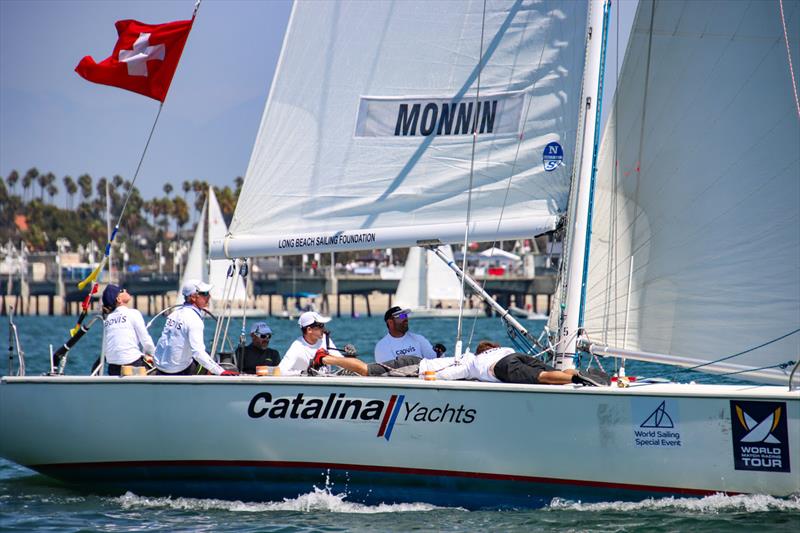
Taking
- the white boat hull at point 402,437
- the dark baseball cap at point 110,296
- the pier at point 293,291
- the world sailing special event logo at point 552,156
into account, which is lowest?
the white boat hull at point 402,437

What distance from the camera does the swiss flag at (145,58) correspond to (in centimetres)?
1162

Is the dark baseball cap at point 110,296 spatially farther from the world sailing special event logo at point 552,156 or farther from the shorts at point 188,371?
the world sailing special event logo at point 552,156

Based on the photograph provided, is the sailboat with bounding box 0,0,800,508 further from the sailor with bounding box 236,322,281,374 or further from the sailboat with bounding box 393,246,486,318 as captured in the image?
the sailboat with bounding box 393,246,486,318

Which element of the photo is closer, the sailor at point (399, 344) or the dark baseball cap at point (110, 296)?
the sailor at point (399, 344)

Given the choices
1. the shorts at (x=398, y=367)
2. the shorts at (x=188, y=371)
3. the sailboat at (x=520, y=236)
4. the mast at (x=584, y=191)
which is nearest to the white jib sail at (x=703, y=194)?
the sailboat at (x=520, y=236)

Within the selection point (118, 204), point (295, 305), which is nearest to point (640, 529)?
point (295, 305)

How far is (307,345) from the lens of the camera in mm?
10625

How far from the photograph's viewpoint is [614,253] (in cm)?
1083

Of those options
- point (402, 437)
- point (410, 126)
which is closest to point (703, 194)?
point (410, 126)

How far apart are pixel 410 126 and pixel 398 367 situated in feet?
8.07

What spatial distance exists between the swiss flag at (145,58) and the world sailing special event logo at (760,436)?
6570mm

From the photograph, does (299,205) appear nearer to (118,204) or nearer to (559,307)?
(559,307)

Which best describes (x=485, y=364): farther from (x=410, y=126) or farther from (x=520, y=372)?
(x=410, y=126)

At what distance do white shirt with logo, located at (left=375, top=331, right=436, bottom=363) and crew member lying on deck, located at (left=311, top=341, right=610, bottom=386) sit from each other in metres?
0.34
